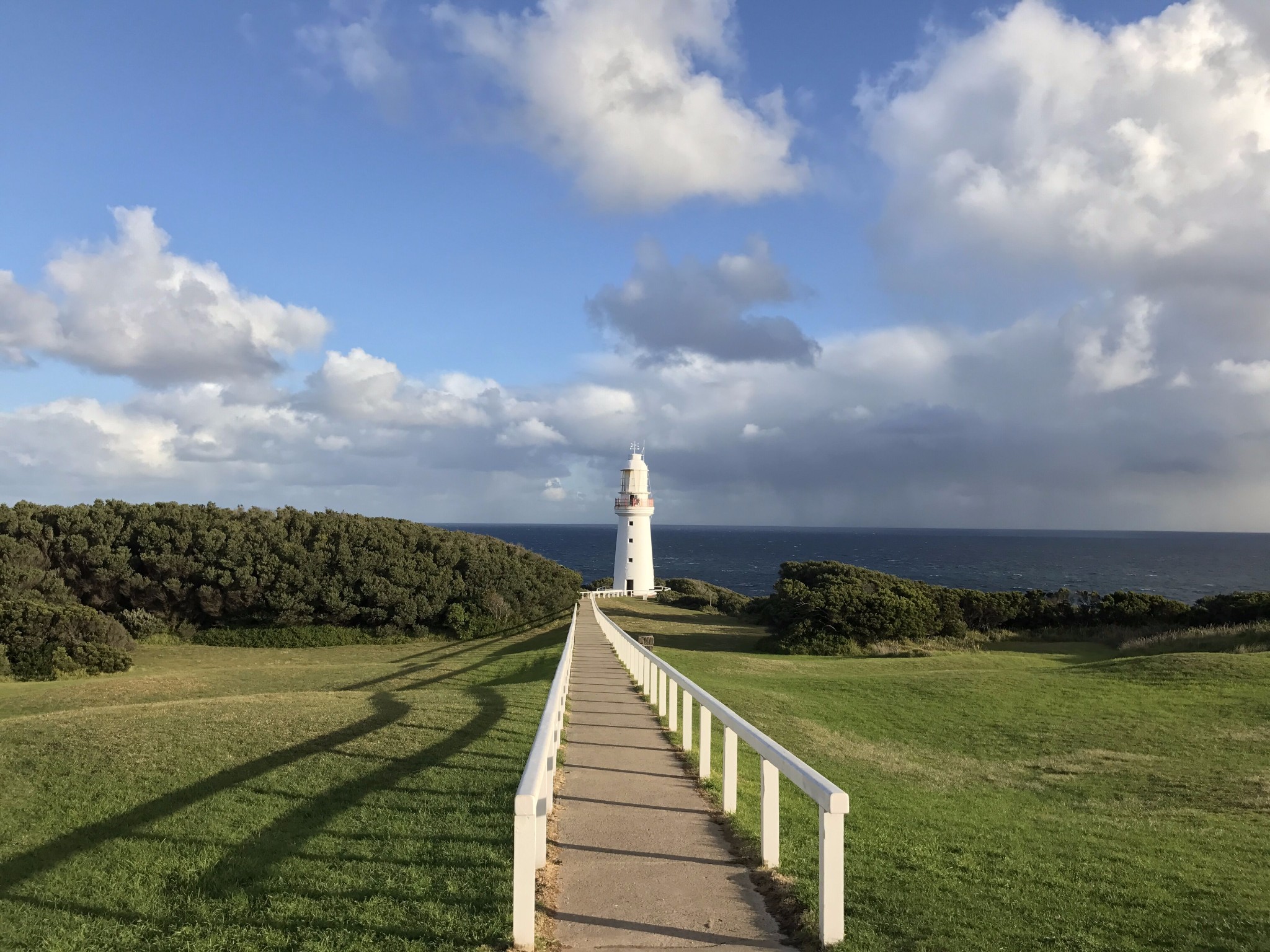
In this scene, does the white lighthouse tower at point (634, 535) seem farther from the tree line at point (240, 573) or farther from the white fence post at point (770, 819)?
the white fence post at point (770, 819)

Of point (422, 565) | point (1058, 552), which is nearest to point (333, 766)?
point (422, 565)

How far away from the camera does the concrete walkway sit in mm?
4816

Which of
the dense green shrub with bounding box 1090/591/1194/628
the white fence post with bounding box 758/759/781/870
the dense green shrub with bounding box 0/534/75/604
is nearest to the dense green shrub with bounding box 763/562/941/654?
the dense green shrub with bounding box 1090/591/1194/628

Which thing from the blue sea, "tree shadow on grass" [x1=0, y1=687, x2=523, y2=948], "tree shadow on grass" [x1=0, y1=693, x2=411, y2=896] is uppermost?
"tree shadow on grass" [x1=0, y1=687, x2=523, y2=948]

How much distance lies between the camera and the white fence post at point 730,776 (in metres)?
7.06

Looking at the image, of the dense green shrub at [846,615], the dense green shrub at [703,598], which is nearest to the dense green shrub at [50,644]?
the dense green shrub at [846,615]

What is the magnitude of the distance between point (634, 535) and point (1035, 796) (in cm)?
4299

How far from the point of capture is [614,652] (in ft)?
73.7

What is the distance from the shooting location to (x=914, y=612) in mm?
35188

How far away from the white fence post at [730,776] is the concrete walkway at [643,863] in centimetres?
23

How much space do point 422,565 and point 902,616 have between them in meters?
22.7

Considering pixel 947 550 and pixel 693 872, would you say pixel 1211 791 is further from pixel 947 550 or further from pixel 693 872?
pixel 947 550

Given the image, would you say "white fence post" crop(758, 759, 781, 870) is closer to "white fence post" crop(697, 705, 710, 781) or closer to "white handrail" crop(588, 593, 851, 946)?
"white handrail" crop(588, 593, 851, 946)

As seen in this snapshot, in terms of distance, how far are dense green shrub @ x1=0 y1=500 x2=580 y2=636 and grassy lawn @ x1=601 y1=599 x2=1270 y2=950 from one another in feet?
66.2
